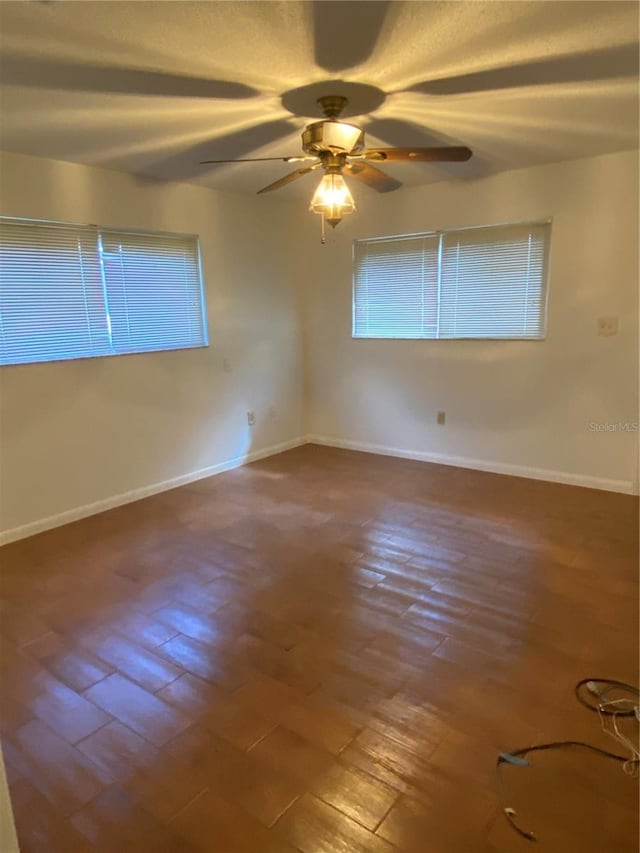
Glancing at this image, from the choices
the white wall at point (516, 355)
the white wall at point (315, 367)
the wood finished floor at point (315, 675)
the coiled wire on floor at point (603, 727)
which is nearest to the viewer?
the wood finished floor at point (315, 675)

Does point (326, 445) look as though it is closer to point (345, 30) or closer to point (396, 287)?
point (396, 287)

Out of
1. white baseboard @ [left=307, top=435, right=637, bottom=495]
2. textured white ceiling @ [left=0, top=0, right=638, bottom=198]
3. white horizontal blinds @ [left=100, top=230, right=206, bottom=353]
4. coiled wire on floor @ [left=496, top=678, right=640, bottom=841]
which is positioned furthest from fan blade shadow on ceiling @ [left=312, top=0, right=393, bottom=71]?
white baseboard @ [left=307, top=435, right=637, bottom=495]

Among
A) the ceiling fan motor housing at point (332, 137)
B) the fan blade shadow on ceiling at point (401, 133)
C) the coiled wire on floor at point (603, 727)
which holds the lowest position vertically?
the coiled wire on floor at point (603, 727)

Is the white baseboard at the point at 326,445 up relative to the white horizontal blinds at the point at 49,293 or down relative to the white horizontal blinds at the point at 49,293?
down

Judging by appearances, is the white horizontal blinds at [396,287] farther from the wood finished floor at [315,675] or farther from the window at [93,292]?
the wood finished floor at [315,675]

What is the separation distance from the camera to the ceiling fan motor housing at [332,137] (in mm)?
2240

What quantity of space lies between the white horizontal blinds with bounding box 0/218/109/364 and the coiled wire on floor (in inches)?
128

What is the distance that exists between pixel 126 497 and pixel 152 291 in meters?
1.55

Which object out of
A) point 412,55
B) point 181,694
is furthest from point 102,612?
point 412,55

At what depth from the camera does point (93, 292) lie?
3.53 meters

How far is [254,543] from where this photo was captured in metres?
3.19

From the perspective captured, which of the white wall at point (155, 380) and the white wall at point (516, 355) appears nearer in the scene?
the white wall at point (155, 380)

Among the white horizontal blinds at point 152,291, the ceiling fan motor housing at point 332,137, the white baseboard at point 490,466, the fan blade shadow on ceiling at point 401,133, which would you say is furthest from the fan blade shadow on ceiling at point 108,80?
the white baseboard at point 490,466

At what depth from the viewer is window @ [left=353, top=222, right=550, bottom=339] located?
398 cm
